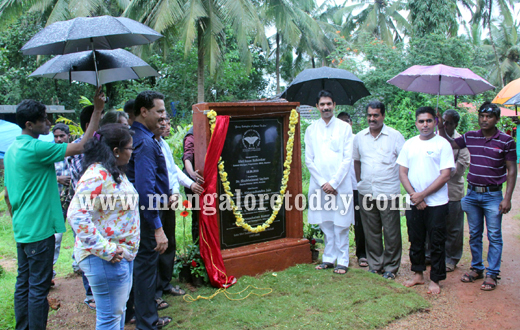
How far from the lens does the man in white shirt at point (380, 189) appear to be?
452 cm

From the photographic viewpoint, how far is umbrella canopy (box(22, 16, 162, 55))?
314cm

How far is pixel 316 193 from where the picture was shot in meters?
4.83

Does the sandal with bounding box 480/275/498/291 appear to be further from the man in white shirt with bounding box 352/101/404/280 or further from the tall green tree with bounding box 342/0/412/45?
the tall green tree with bounding box 342/0/412/45

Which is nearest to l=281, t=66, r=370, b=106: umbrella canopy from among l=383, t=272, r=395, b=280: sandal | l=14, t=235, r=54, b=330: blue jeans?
l=383, t=272, r=395, b=280: sandal

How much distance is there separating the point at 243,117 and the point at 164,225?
1.52 m

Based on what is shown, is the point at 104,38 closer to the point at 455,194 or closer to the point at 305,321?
the point at 305,321

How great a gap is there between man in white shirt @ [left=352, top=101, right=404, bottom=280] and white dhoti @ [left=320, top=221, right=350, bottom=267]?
0.27 meters

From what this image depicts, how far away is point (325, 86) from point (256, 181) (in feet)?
6.25

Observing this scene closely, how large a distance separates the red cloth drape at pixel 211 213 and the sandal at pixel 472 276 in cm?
257

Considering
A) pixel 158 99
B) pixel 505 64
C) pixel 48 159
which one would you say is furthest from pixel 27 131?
pixel 505 64

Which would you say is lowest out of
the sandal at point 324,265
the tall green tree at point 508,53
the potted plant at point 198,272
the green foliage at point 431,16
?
the sandal at point 324,265

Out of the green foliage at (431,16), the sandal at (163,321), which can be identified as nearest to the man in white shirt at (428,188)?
the sandal at (163,321)

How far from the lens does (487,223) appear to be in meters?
4.29

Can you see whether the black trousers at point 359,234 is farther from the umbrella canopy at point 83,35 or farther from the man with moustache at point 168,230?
the umbrella canopy at point 83,35
